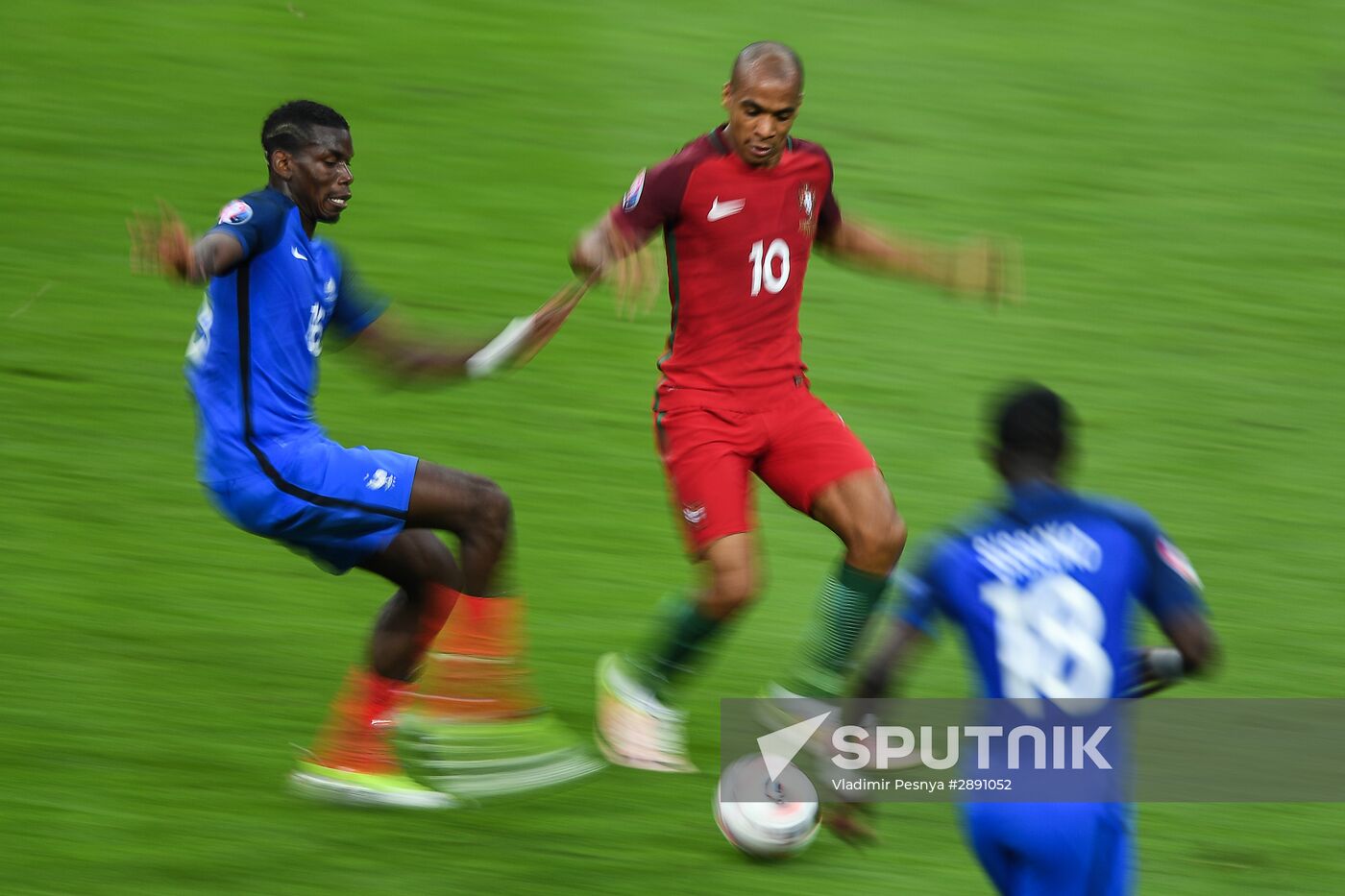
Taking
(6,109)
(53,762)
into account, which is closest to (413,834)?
(53,762)

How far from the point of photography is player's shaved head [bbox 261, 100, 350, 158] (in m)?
6.05

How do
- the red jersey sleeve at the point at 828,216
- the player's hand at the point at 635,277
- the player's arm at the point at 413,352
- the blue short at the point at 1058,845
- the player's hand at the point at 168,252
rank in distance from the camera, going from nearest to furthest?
1. the blue short at the point at 1058,845
2. the player's hand at the point at 168,252
3. the player's hand at the point at 635,277
4. the player's arm at the point at 413,352
5. the red jersey sleeve at the point at 828,216

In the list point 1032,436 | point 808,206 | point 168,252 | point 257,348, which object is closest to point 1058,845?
point 1032,436

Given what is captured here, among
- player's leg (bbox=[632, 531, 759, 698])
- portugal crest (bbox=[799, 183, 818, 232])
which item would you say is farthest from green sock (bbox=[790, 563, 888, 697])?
portugal crest (bbox=[799, 183, 818, 232])

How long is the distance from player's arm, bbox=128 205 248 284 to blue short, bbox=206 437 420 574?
667 mm

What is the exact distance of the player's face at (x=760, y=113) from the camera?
20.1ft

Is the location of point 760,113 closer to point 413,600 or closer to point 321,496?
point 321,496

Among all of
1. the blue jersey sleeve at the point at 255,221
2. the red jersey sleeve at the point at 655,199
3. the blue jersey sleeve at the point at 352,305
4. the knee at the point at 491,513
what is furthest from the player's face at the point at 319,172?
the knee at the point at 491,513

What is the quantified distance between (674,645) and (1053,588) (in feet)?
7.15

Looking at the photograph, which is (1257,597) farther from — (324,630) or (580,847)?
(324,630)

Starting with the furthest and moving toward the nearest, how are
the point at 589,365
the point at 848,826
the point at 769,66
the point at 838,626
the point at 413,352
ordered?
the point at 589,365 < the point at 413,352 < the point at 838,626 < the point at 769,66 < the point at 848,826

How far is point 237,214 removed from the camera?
19.1ft

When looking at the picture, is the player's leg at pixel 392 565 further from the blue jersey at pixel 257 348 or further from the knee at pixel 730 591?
the knee at pixel 730 591

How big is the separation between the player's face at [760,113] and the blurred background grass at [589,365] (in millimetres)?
2277
